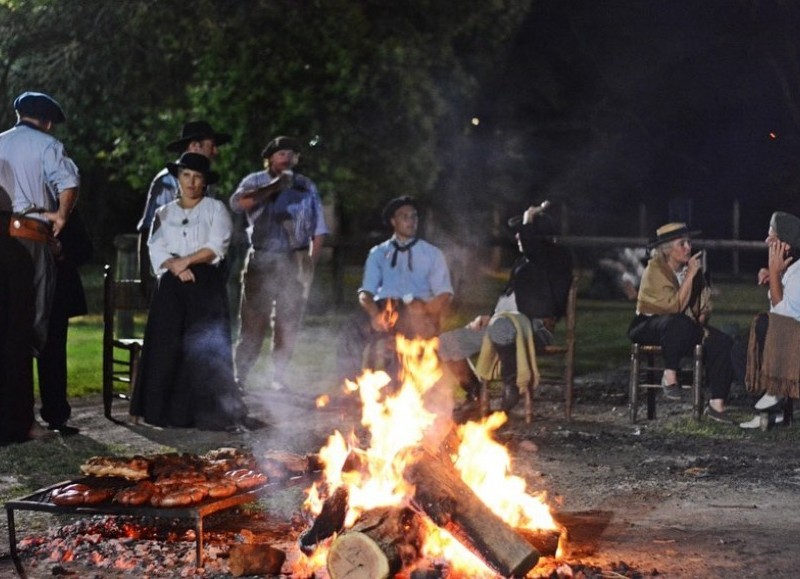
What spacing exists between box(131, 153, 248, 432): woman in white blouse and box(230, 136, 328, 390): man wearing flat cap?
1.58 meters

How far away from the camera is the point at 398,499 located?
562 centimetres

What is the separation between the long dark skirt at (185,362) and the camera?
31.6 feet

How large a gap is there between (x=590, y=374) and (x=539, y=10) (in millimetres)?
11643

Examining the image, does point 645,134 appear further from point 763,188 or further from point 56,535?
point 56,535

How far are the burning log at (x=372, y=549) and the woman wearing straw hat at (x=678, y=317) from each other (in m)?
5.00

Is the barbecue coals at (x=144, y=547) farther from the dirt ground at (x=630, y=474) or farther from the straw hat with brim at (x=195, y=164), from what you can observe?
the straw hat with brim at (x=195, y=164)

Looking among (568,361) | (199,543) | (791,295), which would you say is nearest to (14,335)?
(199,543)

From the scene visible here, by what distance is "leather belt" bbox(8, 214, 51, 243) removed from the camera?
8.84 m

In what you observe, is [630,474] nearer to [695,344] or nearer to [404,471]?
[695,344]

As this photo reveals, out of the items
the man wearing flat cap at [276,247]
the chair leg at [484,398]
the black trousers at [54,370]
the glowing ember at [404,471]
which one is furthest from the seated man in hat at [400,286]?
the glowing ember at [404,471]

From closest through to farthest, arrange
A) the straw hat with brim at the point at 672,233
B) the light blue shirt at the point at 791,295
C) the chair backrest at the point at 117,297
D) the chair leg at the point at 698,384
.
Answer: the light blue shirt at the point at 791,295
the chair leg at the point at 698,384
the chair backrest at the point at 117,297
the straw hat with brim at the point at 672,233

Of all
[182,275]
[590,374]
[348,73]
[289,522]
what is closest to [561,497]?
[289,522]

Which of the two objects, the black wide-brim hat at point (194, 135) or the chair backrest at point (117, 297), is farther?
the black wide-brim hat at point (194, 135)

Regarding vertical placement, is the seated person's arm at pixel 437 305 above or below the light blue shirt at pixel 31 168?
below
